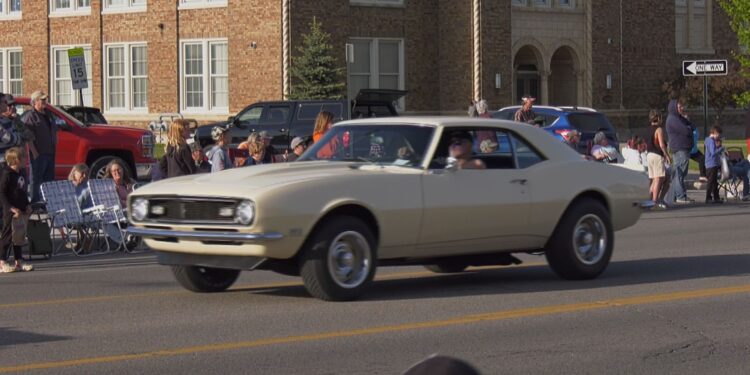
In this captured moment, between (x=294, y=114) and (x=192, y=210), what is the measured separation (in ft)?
63.1

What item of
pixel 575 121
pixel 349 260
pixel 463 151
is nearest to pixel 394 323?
pixel 349 260

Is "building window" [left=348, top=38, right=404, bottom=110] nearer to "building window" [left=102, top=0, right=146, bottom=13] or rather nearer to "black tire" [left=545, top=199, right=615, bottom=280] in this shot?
"building window" [left=102, top=0, right=146, bottom=13]

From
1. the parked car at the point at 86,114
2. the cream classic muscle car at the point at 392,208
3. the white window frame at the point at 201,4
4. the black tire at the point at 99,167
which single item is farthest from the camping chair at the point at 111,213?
the white window frame at the point at 201,4

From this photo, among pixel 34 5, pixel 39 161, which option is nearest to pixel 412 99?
pixel 34 5

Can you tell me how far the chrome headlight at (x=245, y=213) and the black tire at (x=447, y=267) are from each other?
260cm

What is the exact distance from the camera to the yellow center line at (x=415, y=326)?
893 centimetres

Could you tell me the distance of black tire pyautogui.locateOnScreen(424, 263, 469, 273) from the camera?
514 inches

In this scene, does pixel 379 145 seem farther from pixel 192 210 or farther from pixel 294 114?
pixel 294 114

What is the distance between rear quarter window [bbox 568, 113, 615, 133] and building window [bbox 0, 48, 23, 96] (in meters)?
24.8

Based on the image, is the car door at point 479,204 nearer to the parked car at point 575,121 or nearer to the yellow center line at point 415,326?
the yellow center line at point 415,326

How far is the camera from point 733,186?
88.8ft

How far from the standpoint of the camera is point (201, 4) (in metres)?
43.4

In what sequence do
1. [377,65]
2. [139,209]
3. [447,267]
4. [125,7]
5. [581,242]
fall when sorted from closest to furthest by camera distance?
1. [139,209]
2. [581,242]
3. [447,267]
4. [377,65]
5. [125,7]

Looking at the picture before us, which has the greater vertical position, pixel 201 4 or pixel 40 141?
pixel 201 4
